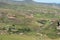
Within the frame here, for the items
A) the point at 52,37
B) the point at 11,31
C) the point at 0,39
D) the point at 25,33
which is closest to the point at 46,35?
the point at 52,37

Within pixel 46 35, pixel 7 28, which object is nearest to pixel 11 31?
pixel 7 28

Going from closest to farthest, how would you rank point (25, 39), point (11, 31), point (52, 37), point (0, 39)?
point (0, 39), point (25, 39), point (52, 37), point (11, 31)

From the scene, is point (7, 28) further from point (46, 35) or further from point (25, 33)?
point (46, 35)

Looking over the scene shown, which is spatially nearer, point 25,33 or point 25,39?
point 25,39

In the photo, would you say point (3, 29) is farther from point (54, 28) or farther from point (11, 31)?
point (54, 28)

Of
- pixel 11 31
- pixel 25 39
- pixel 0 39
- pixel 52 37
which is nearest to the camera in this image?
pixel 0 39

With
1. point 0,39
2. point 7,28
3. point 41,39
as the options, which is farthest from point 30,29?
point 0,39

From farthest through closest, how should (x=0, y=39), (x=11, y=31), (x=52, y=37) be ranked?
1. (x=11, y=31)
2. (x=52, y=37)
3. (x=0, y=39)

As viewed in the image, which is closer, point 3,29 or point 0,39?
point 0,39
